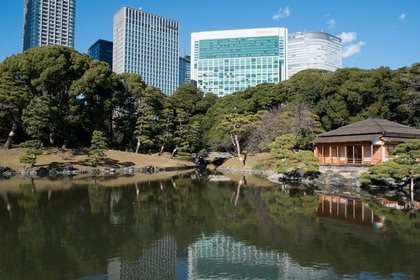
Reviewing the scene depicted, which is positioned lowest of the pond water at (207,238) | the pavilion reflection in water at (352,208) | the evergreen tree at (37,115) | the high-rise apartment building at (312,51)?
the pond water at (207,238)

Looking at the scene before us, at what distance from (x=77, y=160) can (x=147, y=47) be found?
84053mm

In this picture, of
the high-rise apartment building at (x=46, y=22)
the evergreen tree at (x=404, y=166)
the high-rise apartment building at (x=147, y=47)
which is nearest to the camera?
the evergreen tree at (x=404, y=166)

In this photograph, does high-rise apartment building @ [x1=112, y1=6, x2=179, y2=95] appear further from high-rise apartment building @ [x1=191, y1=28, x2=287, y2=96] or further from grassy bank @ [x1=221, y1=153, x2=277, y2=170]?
grassy bank @ [x1=221, y1=153, x2=277, y2=170]

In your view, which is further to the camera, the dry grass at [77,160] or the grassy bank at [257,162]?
the grassy bank at [257,162]

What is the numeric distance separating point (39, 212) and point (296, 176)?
18.7m

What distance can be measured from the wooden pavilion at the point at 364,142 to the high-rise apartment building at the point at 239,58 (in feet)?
242

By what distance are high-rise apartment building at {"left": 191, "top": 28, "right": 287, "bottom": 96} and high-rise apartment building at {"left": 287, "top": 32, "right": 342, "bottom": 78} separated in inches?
1733

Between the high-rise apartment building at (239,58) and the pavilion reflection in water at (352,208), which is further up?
the high-rise apartment building at (239,58)

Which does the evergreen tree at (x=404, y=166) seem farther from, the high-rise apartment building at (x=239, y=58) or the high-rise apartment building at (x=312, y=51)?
the high-rise apartment building at (x=312, y=51)

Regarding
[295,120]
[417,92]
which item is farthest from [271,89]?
[417,92]

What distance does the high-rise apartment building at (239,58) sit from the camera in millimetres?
96562

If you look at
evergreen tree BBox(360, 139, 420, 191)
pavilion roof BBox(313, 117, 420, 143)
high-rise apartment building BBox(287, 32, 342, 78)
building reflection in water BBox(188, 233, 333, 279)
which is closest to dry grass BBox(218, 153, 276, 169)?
pavilion roof BBox(313, 117, 420, 143)

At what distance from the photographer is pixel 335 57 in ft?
483

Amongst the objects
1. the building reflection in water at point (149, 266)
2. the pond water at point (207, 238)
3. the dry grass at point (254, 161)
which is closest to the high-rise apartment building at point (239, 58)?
the dry grass at point (254, 161)
